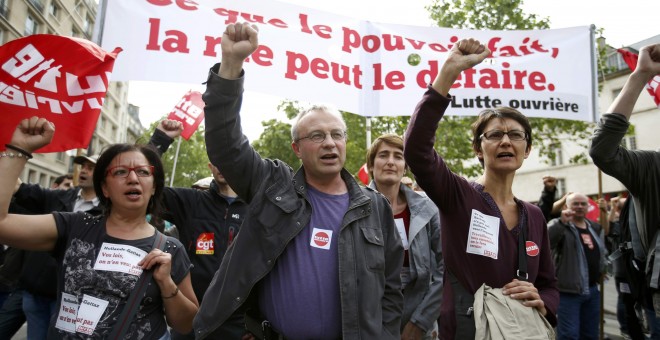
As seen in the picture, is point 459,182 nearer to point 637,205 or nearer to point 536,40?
point 637,205

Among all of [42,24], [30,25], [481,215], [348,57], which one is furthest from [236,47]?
[30,25]

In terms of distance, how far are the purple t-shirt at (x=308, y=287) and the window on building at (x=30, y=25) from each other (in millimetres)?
28582

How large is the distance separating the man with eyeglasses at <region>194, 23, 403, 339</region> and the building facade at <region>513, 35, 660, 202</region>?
83.8 feet

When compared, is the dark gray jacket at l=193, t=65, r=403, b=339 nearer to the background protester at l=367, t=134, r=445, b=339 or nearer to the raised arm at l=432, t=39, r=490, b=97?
the raised arm at l=432, t=39, r=490, b=97

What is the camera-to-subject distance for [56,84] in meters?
2.98

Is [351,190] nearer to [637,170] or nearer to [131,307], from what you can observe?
[131,307]

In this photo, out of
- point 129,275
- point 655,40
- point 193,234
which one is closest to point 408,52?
point 655,40

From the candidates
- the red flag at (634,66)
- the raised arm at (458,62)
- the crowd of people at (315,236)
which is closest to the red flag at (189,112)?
the crowd of people at (315,236)

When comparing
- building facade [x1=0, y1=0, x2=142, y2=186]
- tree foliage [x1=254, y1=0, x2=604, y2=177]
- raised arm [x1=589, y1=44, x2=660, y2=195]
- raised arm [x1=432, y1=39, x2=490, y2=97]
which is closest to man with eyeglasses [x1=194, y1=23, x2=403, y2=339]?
raised arm [x1=432, y1=39, x2=490, y2=97]

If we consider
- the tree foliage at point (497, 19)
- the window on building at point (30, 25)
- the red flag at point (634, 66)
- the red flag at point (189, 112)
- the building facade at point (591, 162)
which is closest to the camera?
the red flag at point (634, 66)

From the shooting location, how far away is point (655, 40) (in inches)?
153

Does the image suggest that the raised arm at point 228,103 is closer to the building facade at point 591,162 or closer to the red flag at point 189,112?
the red flag at point 189,112

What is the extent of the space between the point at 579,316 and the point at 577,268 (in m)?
0.58

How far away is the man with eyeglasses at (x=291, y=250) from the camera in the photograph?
1.85 meters
